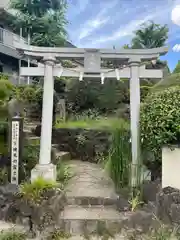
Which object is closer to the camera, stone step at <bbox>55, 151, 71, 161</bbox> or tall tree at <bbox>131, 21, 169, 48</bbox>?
stone step at <bbox>55, 151, 71, 161</bbox>

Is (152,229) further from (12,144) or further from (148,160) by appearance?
(12,144)

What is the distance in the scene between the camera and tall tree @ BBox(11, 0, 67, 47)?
15125 millimetres

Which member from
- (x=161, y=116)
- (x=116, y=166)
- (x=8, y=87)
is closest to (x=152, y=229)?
(x=116, y=166)

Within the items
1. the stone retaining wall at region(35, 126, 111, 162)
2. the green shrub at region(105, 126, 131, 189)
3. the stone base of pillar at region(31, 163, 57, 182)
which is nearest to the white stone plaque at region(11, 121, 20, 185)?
the stone base of pillar at region(31, 163, 57, 182)

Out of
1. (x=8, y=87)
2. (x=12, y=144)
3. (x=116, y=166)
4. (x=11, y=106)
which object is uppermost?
(x=8, y=87)

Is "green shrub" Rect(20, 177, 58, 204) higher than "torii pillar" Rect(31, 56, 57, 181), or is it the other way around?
"torii pillar" Rect(31, 56, 57, 181)

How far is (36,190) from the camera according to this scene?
4.28 meters

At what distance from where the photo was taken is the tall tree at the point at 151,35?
49.4 ft

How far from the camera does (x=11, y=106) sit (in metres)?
6.22

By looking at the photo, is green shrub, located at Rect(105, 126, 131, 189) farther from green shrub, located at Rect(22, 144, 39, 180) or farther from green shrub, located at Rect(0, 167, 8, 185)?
green shrub, located at Rect(0, 167, 8, 185)

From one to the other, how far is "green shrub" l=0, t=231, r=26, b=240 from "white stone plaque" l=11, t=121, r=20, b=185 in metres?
1.29

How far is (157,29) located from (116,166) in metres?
12.5

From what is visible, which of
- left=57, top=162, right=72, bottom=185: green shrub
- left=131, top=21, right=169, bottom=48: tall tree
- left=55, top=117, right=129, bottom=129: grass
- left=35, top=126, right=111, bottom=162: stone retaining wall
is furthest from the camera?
left=131, top=21, right=169, bottom=48: tall tree

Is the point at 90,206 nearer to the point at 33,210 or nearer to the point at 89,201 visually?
the point at 89,201
